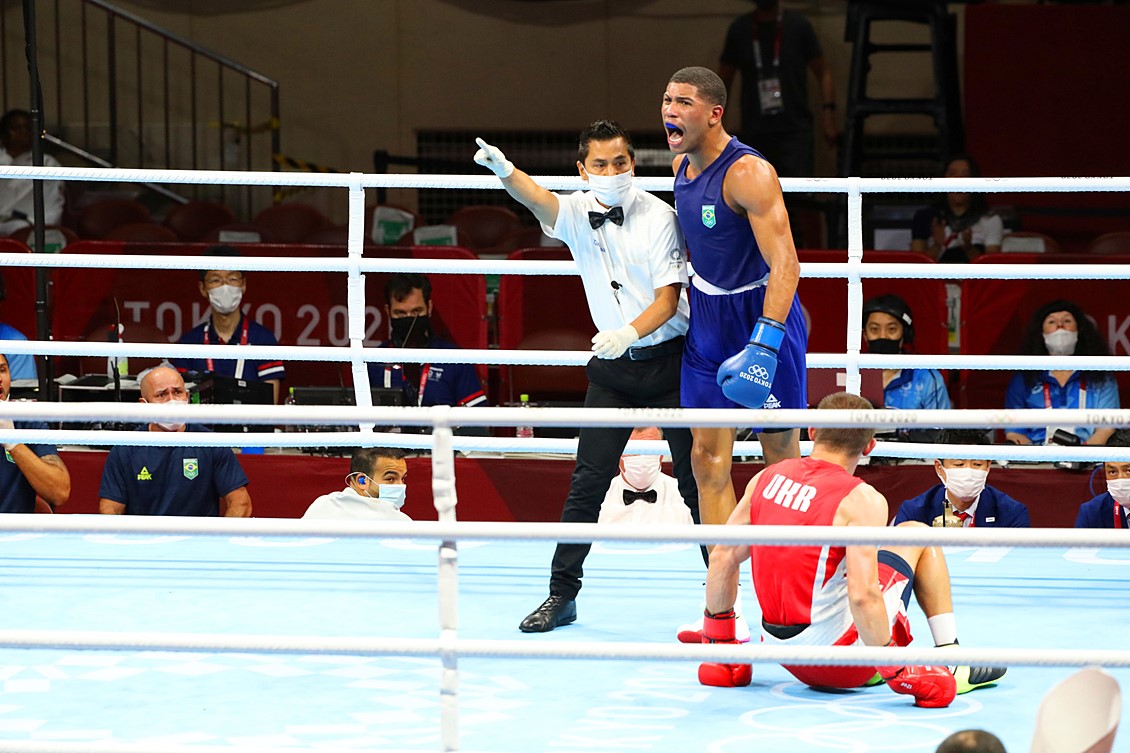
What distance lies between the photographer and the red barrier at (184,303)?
6715 mm

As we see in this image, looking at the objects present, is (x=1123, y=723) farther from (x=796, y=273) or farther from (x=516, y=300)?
(x=516, y=300)

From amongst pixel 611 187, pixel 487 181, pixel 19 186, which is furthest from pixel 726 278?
pixel 19 186

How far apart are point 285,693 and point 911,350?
12.1 feet

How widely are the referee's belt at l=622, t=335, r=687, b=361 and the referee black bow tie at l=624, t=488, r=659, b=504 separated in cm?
143

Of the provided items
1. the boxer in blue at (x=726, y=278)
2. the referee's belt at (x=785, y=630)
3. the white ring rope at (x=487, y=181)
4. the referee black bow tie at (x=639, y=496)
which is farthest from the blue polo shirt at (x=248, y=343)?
the referee's belt at (x=785, y=630)

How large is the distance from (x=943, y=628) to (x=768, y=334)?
810mm

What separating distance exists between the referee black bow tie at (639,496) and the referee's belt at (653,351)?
143 centimetres

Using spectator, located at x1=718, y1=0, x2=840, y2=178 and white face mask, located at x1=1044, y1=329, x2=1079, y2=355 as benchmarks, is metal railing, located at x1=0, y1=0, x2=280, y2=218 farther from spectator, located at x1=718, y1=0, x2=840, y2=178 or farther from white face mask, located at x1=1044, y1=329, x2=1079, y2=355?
white face mask, located at x1=1044, y1=329, x2=1079, y2=355

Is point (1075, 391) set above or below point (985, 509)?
above

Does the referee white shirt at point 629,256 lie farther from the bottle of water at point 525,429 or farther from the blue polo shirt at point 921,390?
the blue polo shirt at point 921,390

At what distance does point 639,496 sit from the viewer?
17.1 feet

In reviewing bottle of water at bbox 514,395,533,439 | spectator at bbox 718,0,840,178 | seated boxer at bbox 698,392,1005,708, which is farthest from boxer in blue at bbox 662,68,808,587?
spectator at bbox 718,0,840,178

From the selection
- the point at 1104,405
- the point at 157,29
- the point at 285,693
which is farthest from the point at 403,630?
the point at 157,29

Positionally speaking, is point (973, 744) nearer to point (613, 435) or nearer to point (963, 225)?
point (613, 435)
